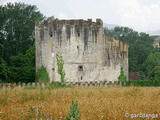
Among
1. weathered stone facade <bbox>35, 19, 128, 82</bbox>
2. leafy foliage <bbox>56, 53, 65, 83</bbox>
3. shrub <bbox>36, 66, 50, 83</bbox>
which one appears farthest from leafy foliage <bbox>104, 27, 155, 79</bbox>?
shrub <bbox>36, 66, 50, 83</bbox>

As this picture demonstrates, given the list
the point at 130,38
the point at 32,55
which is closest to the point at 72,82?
the point at 32,55

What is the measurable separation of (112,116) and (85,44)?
20598 mm

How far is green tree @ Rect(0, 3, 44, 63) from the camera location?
1666 inches

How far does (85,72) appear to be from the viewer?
27609mm

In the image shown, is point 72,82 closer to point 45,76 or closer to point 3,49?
point 45,76

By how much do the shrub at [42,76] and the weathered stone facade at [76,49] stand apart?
1.37 ft

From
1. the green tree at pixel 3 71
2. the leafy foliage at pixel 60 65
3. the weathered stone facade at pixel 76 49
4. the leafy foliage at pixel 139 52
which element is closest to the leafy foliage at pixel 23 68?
the green tree at pixel 3 71

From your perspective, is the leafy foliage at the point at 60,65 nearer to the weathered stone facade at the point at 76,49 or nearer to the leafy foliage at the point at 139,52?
the weathered stone facade at the point at 76,49

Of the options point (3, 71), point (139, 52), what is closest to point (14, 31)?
point (3, 71)

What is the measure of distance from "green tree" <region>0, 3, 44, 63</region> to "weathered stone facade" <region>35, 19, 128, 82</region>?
604 inches

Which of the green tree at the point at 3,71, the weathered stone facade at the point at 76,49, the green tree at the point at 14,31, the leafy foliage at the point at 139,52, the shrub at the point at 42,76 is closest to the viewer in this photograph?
the weathered stone facade at the point at 76,49

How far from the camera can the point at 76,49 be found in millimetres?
27234

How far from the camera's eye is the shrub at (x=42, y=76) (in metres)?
27.9

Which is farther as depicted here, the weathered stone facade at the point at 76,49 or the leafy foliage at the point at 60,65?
the leafy foliage at the point at 60,65
